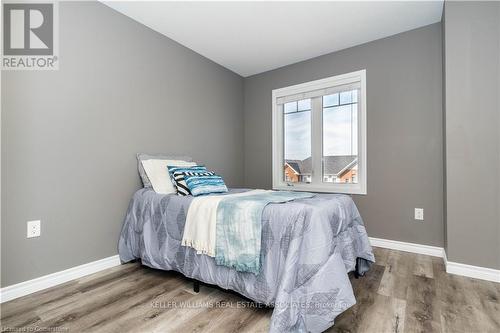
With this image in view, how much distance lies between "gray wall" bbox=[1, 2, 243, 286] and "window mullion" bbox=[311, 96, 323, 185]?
165 centimetres

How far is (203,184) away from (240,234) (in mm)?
778

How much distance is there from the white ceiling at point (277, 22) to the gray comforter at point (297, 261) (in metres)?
1.79

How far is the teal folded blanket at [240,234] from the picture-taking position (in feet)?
4.95

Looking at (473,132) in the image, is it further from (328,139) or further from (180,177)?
(180,177)

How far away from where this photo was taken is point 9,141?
173 cm

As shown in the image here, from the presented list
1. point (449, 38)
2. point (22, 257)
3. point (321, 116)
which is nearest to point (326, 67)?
point (321, 116)

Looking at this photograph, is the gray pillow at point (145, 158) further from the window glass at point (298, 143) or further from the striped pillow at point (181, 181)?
the window glass at point (298, 143)

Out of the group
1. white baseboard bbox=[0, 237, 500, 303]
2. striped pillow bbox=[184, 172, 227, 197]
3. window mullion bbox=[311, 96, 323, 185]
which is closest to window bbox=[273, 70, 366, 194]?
window mullion bbox=[311, 96, 323, 185]

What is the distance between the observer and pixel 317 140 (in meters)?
3.39

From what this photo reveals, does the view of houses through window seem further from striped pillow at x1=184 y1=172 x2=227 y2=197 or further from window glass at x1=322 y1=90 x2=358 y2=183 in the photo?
striped pillow at x1=184 y1=172 x2=227 y2=197

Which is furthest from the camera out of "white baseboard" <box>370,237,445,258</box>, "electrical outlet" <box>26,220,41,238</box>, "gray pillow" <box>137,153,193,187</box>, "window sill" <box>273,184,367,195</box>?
"window sill" <box>273,184,367,195</box>

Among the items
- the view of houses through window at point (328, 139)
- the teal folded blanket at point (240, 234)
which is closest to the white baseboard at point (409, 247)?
the view of houses through window at point (328, 139)

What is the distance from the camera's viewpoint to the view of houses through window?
3121 mm

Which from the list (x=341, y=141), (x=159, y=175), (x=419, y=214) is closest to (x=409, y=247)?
(x=419, y=214)
